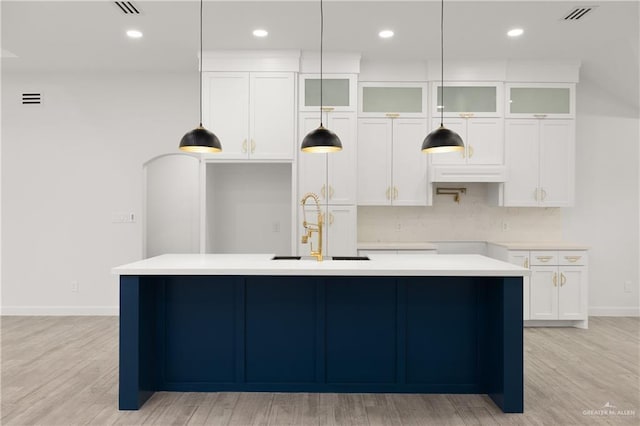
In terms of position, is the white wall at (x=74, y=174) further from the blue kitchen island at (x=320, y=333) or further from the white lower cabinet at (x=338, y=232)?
the blue kitchen island at (x=320, y=333)

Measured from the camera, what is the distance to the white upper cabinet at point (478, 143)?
498 centimetres

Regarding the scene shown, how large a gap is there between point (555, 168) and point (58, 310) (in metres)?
6.05

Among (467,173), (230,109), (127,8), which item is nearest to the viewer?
(127,8)

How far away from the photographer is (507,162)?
5.00m

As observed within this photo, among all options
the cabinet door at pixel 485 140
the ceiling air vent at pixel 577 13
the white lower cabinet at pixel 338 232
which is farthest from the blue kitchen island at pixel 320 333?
the ceiling air vent at pixel 577 13

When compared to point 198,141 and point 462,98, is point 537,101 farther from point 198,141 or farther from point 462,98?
point 198,141

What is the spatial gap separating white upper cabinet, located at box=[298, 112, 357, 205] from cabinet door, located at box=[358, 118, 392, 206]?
227mm

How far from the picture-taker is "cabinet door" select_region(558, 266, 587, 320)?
15.7 feet

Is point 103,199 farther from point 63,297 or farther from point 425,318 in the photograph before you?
point 425,318

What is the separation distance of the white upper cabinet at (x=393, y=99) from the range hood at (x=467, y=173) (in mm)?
644

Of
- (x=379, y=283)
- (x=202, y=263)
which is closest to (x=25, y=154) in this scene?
(x=202, y=263)

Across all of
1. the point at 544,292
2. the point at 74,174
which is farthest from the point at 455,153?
the point at 74,174

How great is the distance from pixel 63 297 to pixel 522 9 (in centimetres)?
575

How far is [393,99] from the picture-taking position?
501cm
